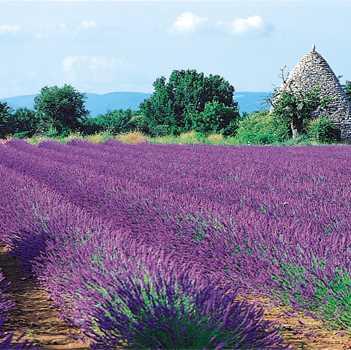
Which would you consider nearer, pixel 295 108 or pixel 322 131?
pixel 322 131

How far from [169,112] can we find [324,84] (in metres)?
16.9

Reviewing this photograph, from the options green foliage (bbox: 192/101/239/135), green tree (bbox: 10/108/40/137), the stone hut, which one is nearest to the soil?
the stone hut

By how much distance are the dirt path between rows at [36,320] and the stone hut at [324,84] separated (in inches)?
1063

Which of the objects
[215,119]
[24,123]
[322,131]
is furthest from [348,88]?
[24,123]

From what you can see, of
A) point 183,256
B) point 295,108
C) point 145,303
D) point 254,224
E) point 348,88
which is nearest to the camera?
point 145,303

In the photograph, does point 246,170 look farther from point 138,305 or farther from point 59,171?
point 138,305

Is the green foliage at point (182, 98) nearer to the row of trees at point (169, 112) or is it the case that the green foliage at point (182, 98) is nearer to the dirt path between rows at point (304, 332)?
the row of trees at point (169, 112)

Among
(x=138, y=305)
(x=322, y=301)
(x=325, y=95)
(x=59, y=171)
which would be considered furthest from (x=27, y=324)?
(x=325, y=95)

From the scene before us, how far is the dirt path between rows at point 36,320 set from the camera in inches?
137

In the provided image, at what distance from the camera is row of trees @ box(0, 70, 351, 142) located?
30281 millimetres

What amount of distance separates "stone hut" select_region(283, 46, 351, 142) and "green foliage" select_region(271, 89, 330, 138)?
113cm

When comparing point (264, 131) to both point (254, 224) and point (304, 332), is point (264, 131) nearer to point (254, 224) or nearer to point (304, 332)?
point (254, 224)

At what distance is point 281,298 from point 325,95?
28990 mm

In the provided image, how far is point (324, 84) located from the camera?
107 ft
